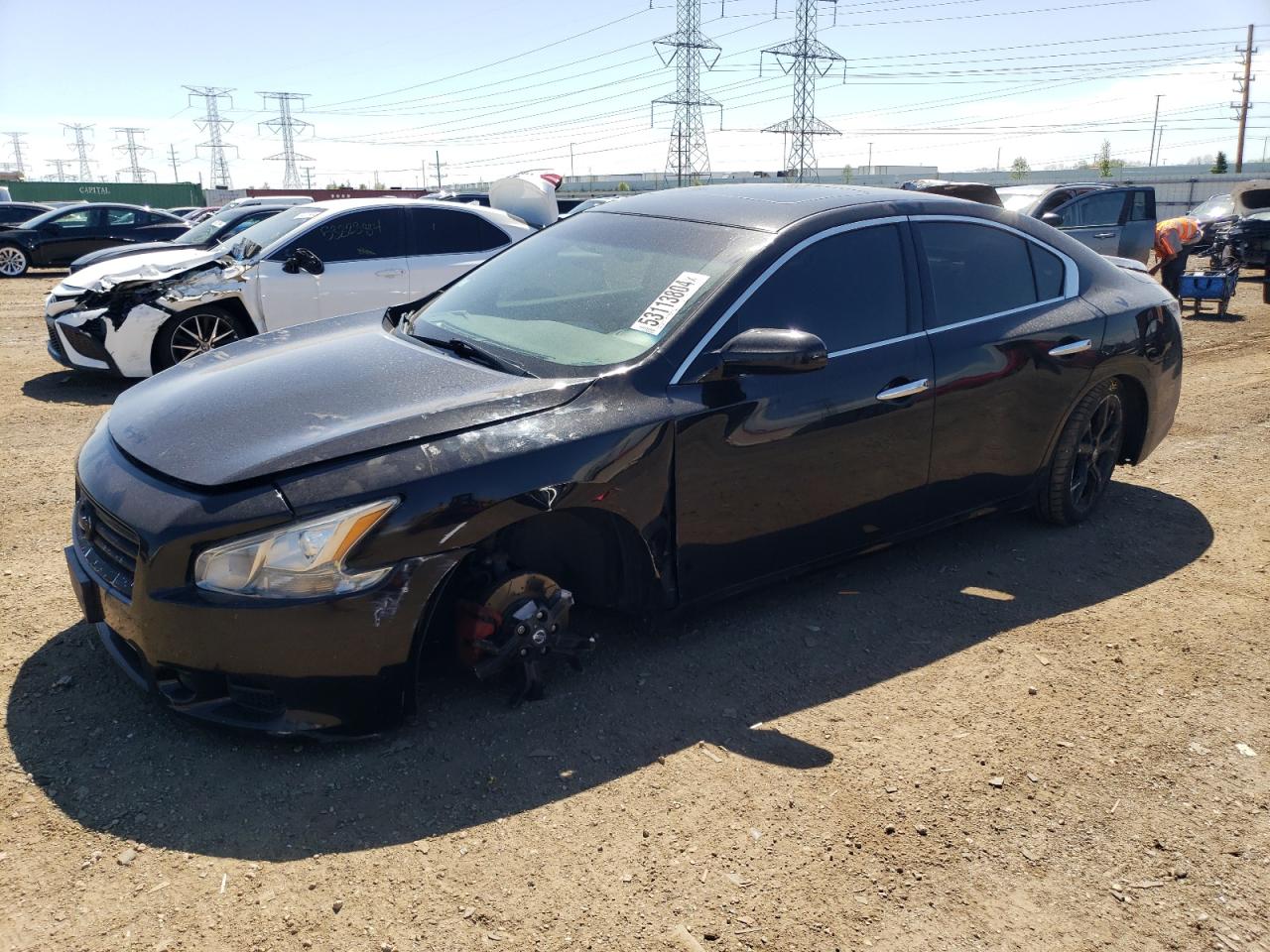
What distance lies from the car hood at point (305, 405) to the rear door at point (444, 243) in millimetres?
5185

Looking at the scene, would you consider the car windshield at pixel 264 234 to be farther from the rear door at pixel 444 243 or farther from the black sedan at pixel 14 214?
the black sedan at pixel 14 214

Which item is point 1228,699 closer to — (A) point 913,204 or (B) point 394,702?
(A) point 913,204

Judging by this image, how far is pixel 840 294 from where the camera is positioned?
3.76 metres

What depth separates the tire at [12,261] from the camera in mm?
19781

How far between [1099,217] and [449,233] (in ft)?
33.8

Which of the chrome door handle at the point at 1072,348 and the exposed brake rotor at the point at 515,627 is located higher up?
the chrome door handle at the point at 1072,348

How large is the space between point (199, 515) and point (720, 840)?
1.65 meters

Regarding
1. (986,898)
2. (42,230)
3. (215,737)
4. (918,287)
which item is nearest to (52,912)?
(215,737)

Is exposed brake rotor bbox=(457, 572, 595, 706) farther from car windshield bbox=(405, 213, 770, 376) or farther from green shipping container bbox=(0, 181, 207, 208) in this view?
green shipping container bbox=(0, 181, 207, 208)

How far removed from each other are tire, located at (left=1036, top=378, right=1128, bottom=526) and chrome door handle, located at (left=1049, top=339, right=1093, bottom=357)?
243 millimetres

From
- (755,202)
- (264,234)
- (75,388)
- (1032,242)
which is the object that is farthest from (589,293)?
(264,234)

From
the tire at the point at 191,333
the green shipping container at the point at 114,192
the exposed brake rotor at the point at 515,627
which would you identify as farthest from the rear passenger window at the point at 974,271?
the green shipping container at the point at 114,192

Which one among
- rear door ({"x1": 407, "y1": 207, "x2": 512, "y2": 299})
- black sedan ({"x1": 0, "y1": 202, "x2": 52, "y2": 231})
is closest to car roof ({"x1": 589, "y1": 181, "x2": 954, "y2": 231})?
rear door ({"x1": 407, "y1": 207, "x2": 512, "y2": 299})

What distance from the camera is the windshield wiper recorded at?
3.38 metres
